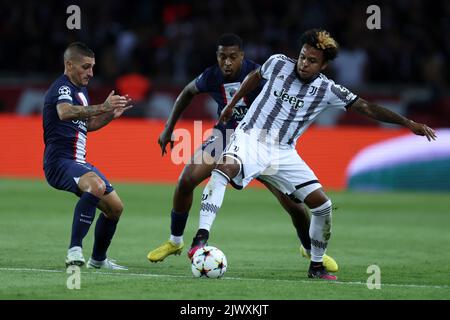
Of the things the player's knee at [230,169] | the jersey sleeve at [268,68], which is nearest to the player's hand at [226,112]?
the jersey sleeve at [268,68]

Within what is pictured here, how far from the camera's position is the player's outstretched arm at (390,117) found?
9.69 metres

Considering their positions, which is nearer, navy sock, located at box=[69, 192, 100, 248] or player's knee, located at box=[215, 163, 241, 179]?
player's knee, located at box=[215, 163, 241, 179]

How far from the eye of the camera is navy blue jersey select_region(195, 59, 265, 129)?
36.3 ft

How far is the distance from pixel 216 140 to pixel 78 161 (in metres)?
1.64

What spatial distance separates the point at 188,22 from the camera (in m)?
25.4

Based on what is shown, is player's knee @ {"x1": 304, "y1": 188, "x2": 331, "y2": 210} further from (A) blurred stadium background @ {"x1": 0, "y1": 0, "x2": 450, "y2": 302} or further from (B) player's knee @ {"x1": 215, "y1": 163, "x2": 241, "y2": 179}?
(A) blurred stadium background @ {"x1": 0, "y1": 0, "x2": 450, "y2": 302}

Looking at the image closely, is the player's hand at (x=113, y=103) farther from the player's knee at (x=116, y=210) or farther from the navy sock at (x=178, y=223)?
the navy sock at (x=178, y=223)

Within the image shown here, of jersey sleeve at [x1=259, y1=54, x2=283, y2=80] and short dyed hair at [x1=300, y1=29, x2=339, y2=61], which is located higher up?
short dyed hair at [x1=300, y1=29, x2=339, y2=61]

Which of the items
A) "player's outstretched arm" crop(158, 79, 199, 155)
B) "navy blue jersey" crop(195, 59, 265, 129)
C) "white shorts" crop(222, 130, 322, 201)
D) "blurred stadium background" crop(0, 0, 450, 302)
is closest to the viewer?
"white shorts" crop(222, 130, 322, 201)

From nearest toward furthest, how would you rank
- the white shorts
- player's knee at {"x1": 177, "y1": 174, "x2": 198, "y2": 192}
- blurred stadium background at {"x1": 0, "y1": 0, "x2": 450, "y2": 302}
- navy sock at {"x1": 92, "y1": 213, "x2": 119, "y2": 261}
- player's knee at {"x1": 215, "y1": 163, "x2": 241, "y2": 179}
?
player's knee at {"x1": 215, "y1": 163, "x2": 241, "y2": 179} < the white shorts < navy sock at {"x1": 92, "y1": 213, "x2": 119, "y2": 261} < player's knee at {"x1": 177, "y1": 174, "x2": 198, "y2": 192} < blurred stadium background at {"x1": 0, "y1": 0, "x2": 450, "y2": 302}

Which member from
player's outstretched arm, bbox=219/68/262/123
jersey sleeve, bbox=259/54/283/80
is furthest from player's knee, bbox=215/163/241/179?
jersey sleeve, bbox=259/54/283/80

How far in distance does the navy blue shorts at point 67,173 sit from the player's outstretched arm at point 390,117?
99.4 inches

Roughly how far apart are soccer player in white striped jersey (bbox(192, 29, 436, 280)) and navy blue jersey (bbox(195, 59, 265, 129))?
3.35 feet
